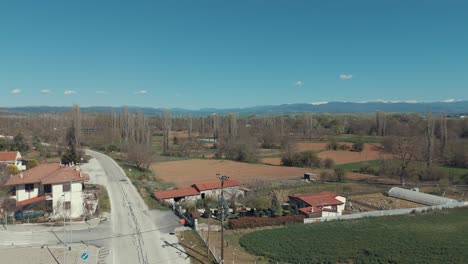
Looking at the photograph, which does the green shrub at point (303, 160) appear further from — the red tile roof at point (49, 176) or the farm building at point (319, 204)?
the red tile roof at point (49, 176)

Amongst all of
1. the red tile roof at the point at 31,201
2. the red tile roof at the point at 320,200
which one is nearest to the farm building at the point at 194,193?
the red tile roof at the point at 320,200

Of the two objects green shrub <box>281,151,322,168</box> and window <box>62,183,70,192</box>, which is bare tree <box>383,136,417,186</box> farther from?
window <box>62,183,70,192</box>

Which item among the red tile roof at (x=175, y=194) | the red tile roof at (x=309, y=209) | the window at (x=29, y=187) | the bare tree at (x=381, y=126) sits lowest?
the red tile roof at (x=309, y=209)

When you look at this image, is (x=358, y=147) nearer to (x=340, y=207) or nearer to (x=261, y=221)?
(x=340, y=207)

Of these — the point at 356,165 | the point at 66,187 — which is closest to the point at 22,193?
the point at 66,187

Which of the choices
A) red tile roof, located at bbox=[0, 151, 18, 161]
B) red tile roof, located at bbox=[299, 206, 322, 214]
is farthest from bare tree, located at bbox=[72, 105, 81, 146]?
red tile roof, located at bbox=[299, 206, 322, 214]
